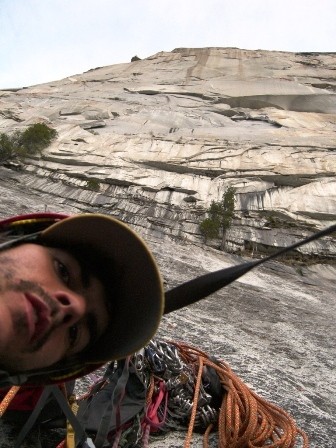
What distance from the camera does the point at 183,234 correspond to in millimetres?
18141

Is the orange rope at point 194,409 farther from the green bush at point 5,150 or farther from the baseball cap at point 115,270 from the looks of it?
the green bush at point 5,150

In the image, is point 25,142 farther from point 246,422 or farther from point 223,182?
point 246,422

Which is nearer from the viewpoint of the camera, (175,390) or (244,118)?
(175,390)

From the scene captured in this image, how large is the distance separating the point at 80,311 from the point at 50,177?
21.3m

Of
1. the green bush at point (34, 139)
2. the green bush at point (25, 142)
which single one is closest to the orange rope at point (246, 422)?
the green bush at point (25, 142)

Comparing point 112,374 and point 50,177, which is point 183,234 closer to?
point 50,177

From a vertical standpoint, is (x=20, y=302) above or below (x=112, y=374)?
above

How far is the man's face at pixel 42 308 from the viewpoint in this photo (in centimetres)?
152

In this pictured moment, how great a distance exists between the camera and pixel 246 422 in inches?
113

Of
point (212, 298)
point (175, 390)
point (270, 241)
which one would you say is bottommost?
point (270, 241)

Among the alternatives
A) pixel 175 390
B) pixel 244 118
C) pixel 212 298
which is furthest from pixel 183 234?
pixel 244 118

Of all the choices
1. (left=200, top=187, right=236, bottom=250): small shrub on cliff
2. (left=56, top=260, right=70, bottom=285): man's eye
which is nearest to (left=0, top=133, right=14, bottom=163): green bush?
(left=200, top=187, right=236, bottom=250): small shrub on cliff

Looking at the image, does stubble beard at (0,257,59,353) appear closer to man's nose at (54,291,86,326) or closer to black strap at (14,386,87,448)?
A: man's nose at (54,291,86,326)

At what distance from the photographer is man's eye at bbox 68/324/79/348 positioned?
1794 mm
